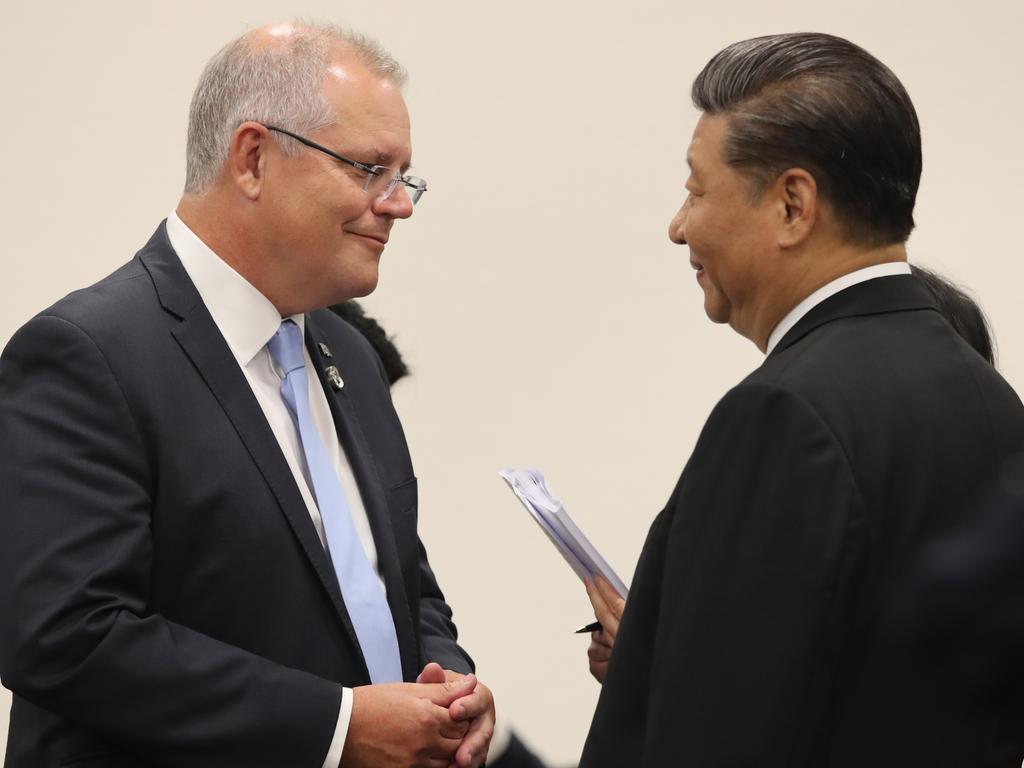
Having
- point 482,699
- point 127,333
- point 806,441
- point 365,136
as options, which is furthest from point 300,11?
point 806,441

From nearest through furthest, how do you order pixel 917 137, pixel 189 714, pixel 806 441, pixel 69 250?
pixel 806 441 < pixel 917 137 < pixel 189 714 < pixel 69 250

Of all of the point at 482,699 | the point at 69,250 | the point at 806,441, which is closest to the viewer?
the point at 806,441

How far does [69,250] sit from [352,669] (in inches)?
77.9

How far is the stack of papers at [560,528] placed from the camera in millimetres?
1827

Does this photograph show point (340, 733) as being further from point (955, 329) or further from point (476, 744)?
point (955, 329)

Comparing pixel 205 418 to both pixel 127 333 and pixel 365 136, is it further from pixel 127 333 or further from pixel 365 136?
pixel 365 136

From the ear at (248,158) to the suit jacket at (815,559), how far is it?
2.73 feet

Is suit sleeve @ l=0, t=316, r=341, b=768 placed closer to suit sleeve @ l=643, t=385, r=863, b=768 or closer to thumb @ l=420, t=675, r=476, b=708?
thumb @ l=420, t=675, r=476, b=708

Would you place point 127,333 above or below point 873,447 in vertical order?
above

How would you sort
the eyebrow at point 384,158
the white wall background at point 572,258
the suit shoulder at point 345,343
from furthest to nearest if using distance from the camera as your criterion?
the white wall background at point 572,258, the suit shoulder at point 345,343, the eyebrow at point 384,158

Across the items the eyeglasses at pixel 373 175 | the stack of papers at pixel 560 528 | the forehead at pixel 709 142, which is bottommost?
the stack of papers at pixel 560 528

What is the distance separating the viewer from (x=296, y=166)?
1.89m

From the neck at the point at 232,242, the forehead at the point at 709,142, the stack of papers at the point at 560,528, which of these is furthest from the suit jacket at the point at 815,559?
the neck at the point at 232,242

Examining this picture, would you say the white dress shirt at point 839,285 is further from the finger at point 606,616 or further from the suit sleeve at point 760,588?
the finger at point 606,616
